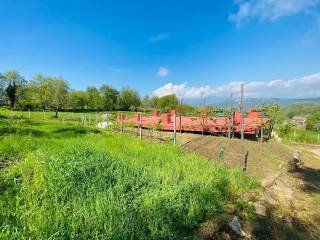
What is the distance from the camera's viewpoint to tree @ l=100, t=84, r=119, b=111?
2631 inches

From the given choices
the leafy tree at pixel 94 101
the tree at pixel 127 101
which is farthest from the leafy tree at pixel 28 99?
the tree at pixel 127 101

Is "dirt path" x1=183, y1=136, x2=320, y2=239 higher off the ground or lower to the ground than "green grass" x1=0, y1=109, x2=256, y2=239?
lower

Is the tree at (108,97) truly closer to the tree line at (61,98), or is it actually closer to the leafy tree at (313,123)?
the tree line at (61,98)

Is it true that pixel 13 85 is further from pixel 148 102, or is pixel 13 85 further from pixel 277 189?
pixel 277 189

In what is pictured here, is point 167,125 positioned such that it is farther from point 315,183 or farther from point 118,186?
point 118,186

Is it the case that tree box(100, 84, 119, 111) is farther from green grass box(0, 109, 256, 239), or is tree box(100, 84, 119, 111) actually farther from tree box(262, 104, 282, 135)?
green grass box(0, 109, 256, 239)

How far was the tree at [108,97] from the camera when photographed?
66819 millimetres

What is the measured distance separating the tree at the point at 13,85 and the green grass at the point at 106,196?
159 ft

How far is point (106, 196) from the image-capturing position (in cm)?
371

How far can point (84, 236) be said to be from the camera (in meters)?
2.83

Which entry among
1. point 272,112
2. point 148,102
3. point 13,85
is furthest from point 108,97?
point 272,112

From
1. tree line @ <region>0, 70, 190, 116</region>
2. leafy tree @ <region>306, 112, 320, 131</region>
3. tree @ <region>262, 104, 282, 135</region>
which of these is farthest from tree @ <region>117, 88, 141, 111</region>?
tree @ <region>262, 104, 282, 135</region>

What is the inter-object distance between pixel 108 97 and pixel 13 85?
76.6 feet

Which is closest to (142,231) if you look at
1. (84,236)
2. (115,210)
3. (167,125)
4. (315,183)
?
(115,210)
